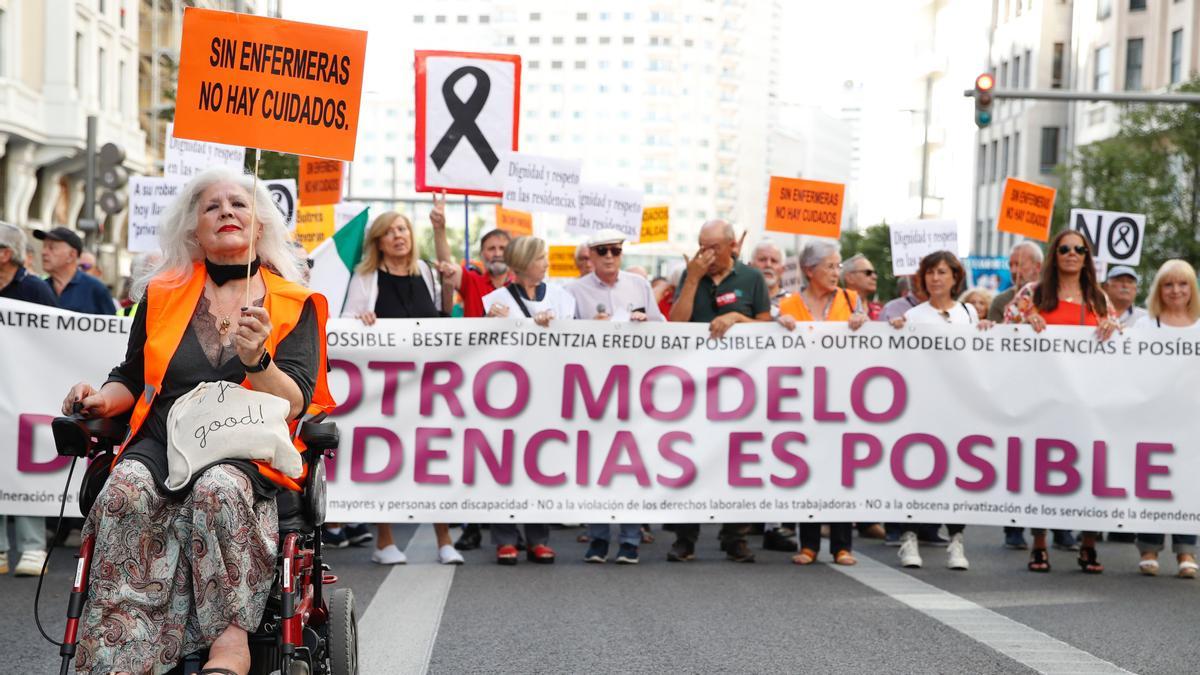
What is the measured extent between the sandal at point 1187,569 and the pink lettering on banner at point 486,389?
392 cm

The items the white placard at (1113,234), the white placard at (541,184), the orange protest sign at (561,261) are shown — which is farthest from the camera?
the orange protest sign at (561,261)

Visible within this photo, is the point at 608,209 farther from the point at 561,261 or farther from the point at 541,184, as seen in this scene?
the point at 561,261

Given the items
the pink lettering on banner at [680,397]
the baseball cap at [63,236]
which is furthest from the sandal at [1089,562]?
the baseball cap at [63,236]

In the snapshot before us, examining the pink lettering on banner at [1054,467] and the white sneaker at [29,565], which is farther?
the pink lettering on banner at [1054,467]

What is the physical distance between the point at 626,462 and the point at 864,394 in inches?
58.0

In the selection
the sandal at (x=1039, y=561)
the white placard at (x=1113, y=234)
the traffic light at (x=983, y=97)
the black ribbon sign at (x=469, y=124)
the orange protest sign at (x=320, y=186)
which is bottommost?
the sandal at (x=1039, y=561)

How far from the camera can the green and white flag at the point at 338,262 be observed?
11078 millimetres

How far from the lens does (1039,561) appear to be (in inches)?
413

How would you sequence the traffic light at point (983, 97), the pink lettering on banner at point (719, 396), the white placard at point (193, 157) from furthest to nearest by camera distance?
the traffic light at point (983, 97), the white placard at point (193, 157), the pink lettering on banner at point (719, 396)

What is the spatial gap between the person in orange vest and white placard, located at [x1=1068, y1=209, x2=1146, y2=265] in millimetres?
5604

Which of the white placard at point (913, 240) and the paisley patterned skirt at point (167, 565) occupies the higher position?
the white placard at point (913, 240)

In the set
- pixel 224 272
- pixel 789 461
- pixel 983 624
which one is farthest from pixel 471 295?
pixel 224 272

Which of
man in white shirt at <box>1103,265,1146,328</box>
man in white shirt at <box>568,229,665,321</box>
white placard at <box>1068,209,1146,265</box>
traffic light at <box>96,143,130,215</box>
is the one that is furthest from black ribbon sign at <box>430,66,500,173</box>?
traffic light at <box>96,143,130,215</box>

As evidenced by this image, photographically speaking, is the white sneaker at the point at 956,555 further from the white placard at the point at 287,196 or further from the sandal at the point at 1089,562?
the white placard at the point at 287,196
